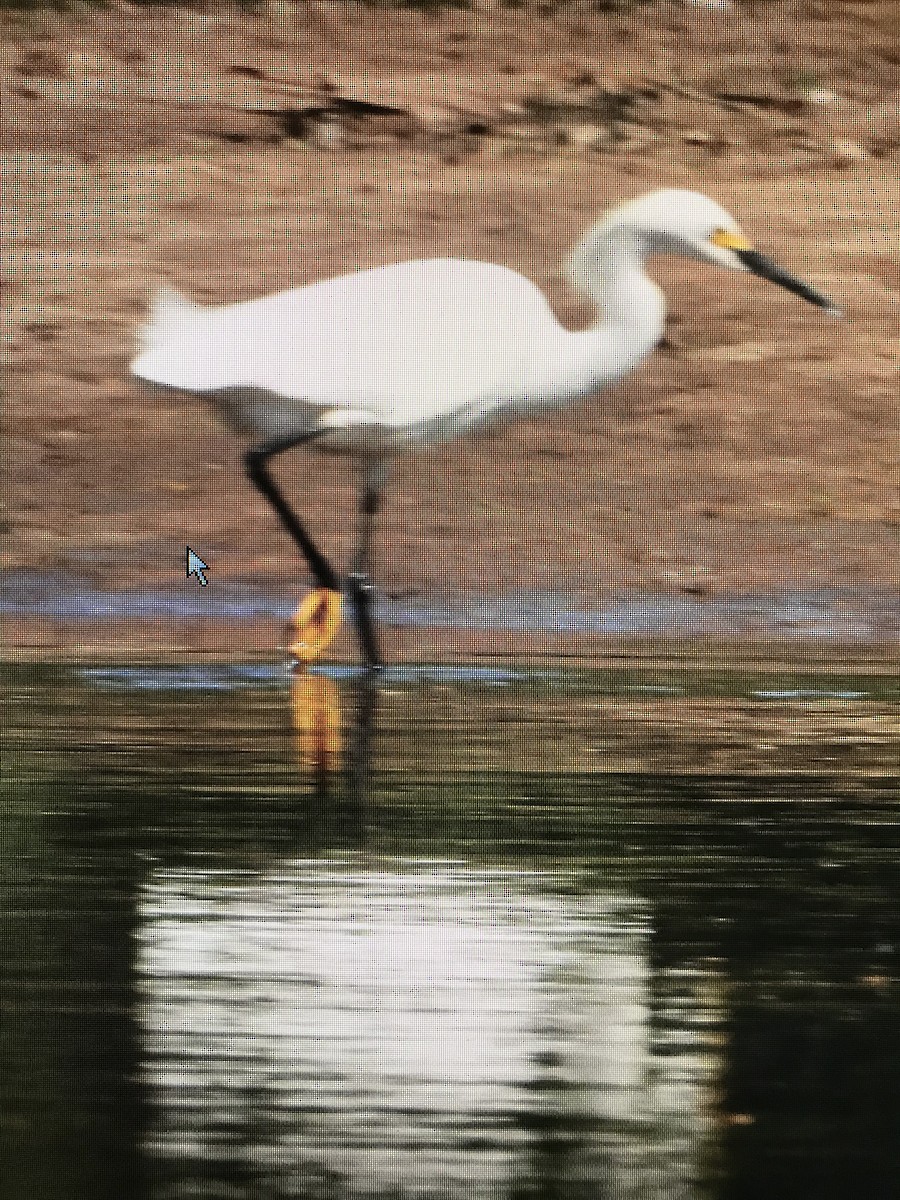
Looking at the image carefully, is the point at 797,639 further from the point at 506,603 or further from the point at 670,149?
the point at 670,149

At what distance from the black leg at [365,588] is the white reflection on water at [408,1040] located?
16.7ft

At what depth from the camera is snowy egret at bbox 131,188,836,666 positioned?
456 inches

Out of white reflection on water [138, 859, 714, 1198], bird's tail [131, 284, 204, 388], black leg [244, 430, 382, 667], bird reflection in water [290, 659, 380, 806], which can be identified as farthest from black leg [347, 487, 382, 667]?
white reflection on water [138, 859, 714, 1198]

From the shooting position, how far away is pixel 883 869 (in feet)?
20.6

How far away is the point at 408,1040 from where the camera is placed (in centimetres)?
456

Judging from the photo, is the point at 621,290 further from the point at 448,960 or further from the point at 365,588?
the point at 448,960

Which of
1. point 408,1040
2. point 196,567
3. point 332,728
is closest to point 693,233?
point 196,567

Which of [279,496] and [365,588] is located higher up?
[279,496]

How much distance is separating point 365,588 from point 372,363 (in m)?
0.88

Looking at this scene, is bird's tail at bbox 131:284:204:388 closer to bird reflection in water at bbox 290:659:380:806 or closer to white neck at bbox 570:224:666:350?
bird reflection in water at bbox 290:659:380:806

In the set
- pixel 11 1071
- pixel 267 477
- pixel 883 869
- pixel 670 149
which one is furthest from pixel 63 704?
pixel 670 149

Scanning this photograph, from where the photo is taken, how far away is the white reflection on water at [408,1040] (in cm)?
393

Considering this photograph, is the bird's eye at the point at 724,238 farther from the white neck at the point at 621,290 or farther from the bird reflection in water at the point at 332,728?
the bird reflection in water at the point at 332,728

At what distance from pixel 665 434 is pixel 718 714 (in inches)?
246
